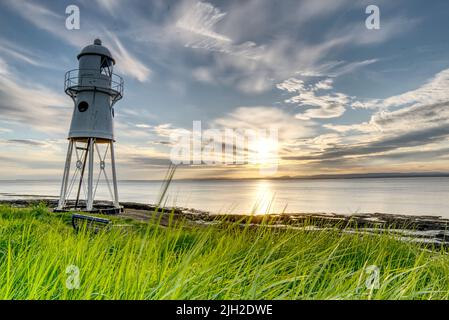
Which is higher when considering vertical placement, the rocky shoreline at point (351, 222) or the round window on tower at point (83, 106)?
the round window on tower at point (83, 106)

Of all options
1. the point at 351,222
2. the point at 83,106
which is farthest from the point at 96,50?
the point at 351,222

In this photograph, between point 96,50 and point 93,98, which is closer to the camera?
point 93,98

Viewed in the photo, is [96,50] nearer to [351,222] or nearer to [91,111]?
[91,111]

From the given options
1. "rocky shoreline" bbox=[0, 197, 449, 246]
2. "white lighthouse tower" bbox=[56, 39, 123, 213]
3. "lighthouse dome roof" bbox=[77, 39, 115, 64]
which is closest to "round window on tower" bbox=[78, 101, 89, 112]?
"white lighthouse tower" bbox=[56, 39, 123, 213]

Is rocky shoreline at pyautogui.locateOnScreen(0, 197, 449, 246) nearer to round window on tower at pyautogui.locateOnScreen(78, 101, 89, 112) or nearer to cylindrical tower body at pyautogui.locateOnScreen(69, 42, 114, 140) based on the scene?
cylindrical tower body at pyautogui.locateOnScreen(69, 42, 114, 140)

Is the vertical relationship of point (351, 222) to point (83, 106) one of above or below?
below

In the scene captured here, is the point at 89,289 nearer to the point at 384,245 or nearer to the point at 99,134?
the point at 384,245

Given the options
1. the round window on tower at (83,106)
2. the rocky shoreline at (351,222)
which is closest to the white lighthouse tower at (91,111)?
the round window on tower at (83,106)

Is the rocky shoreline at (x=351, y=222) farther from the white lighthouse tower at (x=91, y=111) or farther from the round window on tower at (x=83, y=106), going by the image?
the round window on tower at (x=83, y=106)

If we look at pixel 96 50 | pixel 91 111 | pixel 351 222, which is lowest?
pixel 351 222

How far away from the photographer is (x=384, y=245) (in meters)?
4.96

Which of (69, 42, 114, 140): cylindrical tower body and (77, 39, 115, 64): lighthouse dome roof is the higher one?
(77, 39, 115, 64): lighthouse dome roof
